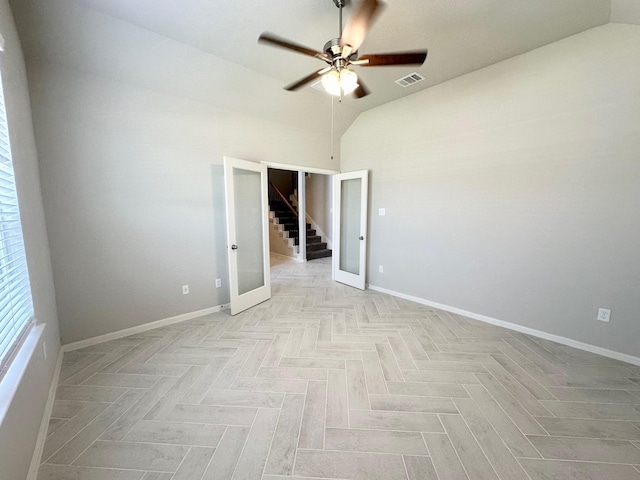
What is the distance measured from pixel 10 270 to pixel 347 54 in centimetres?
250

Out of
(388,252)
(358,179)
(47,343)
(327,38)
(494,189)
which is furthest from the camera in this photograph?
(358,179)

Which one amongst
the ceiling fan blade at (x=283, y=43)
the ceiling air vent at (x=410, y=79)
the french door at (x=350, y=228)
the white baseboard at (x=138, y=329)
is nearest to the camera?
the ceiling fan blade at (x=283, y=43)

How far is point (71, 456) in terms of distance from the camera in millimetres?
1414

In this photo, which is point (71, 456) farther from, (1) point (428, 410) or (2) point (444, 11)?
(2) point (444, 11)

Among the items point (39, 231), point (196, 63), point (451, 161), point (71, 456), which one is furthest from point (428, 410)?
point (196, 63)

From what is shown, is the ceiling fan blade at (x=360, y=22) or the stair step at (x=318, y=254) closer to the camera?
the ceiling fan blade at (x=360, y=22)

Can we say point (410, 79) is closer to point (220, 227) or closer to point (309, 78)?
point (309, 78)

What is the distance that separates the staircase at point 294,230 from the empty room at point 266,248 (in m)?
3.08

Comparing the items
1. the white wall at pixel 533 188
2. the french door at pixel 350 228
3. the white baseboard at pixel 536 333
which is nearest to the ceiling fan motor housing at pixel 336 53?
the white wall at pixel 533 188

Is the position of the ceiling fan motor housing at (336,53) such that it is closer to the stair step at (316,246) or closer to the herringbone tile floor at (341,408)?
the herringbone tile floor at (341,408)

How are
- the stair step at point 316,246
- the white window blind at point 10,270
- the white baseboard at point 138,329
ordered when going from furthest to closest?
1. the stair step at point 316,246
2. the white baseboard at point 138,329
3. the white window blind at point 10,270

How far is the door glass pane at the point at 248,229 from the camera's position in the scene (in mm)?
3396

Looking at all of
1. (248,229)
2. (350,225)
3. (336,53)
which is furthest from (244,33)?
(350,225)

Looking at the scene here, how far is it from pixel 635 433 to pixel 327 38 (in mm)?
3811
